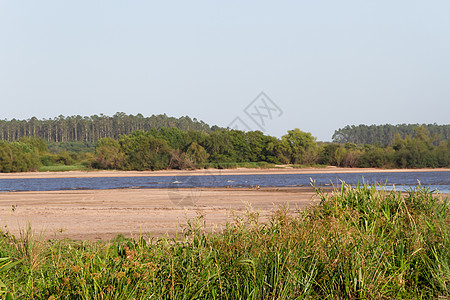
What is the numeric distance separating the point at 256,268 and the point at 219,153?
79.5 meters

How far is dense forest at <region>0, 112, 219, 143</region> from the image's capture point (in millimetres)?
169000

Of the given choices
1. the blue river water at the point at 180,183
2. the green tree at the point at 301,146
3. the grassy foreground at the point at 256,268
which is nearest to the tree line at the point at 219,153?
the green tree at the point at 301,146

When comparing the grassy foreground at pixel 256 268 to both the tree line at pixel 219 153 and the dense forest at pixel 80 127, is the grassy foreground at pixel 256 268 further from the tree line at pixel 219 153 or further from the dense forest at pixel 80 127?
the dense forest at pixel 80 127

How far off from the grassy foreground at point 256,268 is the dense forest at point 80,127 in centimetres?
16049

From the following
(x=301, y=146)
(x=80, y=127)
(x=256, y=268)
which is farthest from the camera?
(x=80, y=127)

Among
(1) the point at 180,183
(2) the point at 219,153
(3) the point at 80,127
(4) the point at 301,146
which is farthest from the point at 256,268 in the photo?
(3) the point at 80,127

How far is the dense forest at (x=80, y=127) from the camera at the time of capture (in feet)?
554

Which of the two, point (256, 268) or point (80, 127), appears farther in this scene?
point (80, 127)

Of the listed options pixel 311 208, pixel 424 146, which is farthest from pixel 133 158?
pixel 311 208

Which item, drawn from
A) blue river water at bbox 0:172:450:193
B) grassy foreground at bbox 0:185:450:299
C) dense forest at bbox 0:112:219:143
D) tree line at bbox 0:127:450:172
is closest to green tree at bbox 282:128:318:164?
tree line at bbox 0:127:450:172

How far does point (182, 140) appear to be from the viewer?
88000 millimetres

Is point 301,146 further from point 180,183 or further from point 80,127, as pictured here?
point 80,127

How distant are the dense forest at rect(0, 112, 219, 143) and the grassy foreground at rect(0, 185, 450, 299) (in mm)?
160489

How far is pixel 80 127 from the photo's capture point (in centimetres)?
17462
